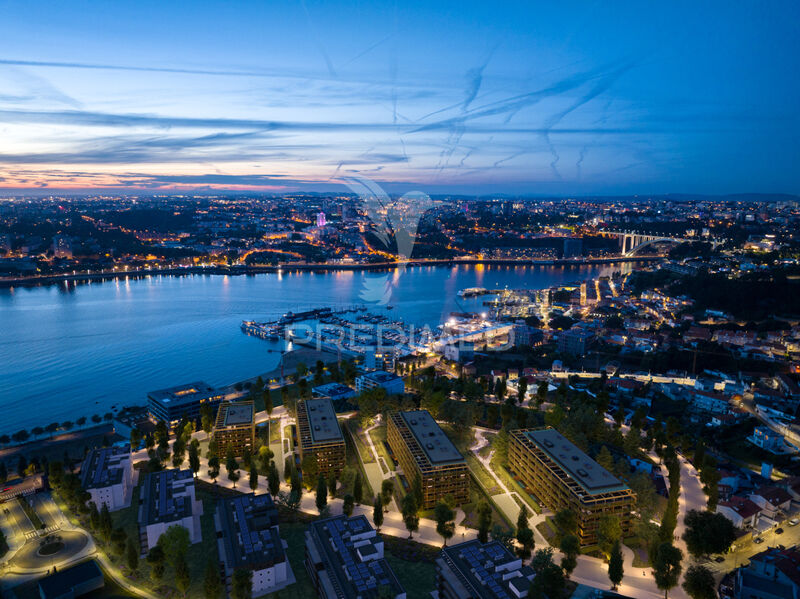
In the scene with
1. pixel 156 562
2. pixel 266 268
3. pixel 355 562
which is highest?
pixel 355 562

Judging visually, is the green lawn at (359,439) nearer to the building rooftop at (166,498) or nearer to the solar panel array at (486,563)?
the building rooftop at (166,498)

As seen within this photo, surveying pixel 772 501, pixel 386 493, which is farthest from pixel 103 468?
pixel 772 501

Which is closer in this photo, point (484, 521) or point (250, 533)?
point (250, 533)

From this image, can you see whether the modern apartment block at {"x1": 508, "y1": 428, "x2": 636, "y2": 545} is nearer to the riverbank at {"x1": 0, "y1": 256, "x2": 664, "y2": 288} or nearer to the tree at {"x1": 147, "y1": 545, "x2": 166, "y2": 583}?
the tree at {"x1": 147, "y1": 545, "x2": 166, "y2": 583}

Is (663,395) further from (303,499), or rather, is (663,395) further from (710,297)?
(710,297)

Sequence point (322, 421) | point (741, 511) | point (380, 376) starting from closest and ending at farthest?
point (741, 511) < point (322, 421) < point (380, 376)

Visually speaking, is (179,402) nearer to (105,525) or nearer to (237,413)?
(237,413)
